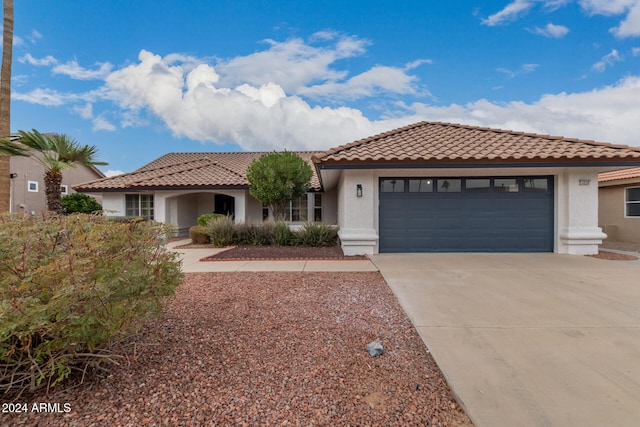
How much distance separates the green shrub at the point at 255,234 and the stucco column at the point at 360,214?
156 inches

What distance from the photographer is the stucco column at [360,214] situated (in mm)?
9812

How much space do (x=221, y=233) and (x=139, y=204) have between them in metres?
7.37

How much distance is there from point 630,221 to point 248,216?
59.3 feet

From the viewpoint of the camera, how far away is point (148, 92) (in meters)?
17.0

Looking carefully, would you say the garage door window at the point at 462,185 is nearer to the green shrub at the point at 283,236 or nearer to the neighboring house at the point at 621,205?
the green shrub at the point at 283,236

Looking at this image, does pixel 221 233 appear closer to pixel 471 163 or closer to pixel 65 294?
pixel 471 163

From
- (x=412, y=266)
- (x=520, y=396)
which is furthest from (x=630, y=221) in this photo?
(x=520, y=396)

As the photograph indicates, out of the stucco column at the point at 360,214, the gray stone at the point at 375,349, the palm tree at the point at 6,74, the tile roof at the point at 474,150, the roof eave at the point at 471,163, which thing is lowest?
the gray stone at the point at 375,349

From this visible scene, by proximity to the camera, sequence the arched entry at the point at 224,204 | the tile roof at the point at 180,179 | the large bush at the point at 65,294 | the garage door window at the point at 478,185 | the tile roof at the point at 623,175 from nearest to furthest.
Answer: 1. the large bush at the point at 65,294
2. the garage door window at the point at 478,185
3. the tile roof at the point at 623,175
4. the tile roof at the point at 180,179
5. the arched entry at the point at 224,204

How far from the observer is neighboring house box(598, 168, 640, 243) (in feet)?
42.7

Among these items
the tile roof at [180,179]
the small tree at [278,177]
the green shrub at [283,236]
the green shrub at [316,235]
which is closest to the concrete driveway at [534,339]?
the green shrub at [316,235]

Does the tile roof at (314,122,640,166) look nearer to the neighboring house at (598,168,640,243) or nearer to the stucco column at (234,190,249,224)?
the neighboring house at (598,168,640,243)

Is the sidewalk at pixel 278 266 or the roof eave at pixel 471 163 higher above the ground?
the roof eave at pixel 471 163

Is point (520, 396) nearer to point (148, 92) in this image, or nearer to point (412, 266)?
point (412, 266)
